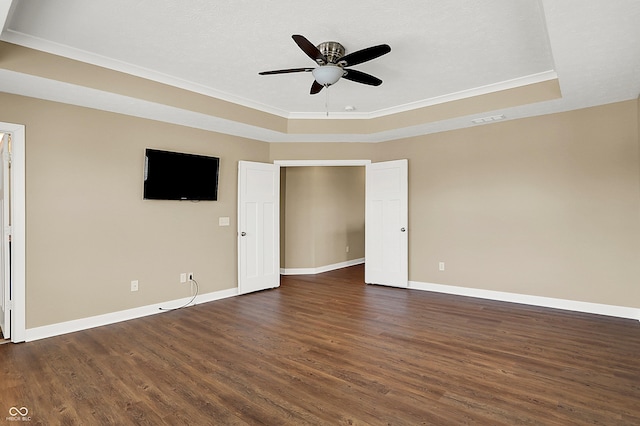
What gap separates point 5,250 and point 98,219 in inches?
33.1

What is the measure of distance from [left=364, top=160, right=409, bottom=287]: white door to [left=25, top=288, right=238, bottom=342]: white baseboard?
8.75ft

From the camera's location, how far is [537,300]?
4547 millimetres

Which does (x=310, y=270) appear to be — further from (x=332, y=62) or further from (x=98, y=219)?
(x=332, y=62)

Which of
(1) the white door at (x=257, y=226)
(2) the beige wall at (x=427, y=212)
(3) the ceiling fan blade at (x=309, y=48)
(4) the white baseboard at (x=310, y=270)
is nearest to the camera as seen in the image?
(3) the ceiling fan blade at (x=309, y=48)

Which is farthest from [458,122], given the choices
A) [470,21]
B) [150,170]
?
[150,170]

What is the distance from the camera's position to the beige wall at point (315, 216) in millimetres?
7047

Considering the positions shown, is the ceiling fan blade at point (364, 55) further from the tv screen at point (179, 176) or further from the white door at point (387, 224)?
the white door at point (387, 224)

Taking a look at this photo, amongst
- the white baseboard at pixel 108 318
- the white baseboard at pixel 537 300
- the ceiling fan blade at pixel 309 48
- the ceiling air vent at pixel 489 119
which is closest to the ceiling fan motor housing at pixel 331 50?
the ceiling fan blade at pixel 309 48

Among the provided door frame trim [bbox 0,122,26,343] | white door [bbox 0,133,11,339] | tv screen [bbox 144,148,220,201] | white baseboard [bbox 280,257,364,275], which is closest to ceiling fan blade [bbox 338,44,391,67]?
tv screen [bbox 144,148,220,201]

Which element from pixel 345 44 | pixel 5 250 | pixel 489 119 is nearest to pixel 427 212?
pixel 489 119

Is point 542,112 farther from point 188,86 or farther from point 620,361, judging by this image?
point 188,86

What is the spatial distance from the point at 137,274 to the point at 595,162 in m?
5.76

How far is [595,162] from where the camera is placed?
416cm

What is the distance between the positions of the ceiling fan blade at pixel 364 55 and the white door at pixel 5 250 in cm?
353
